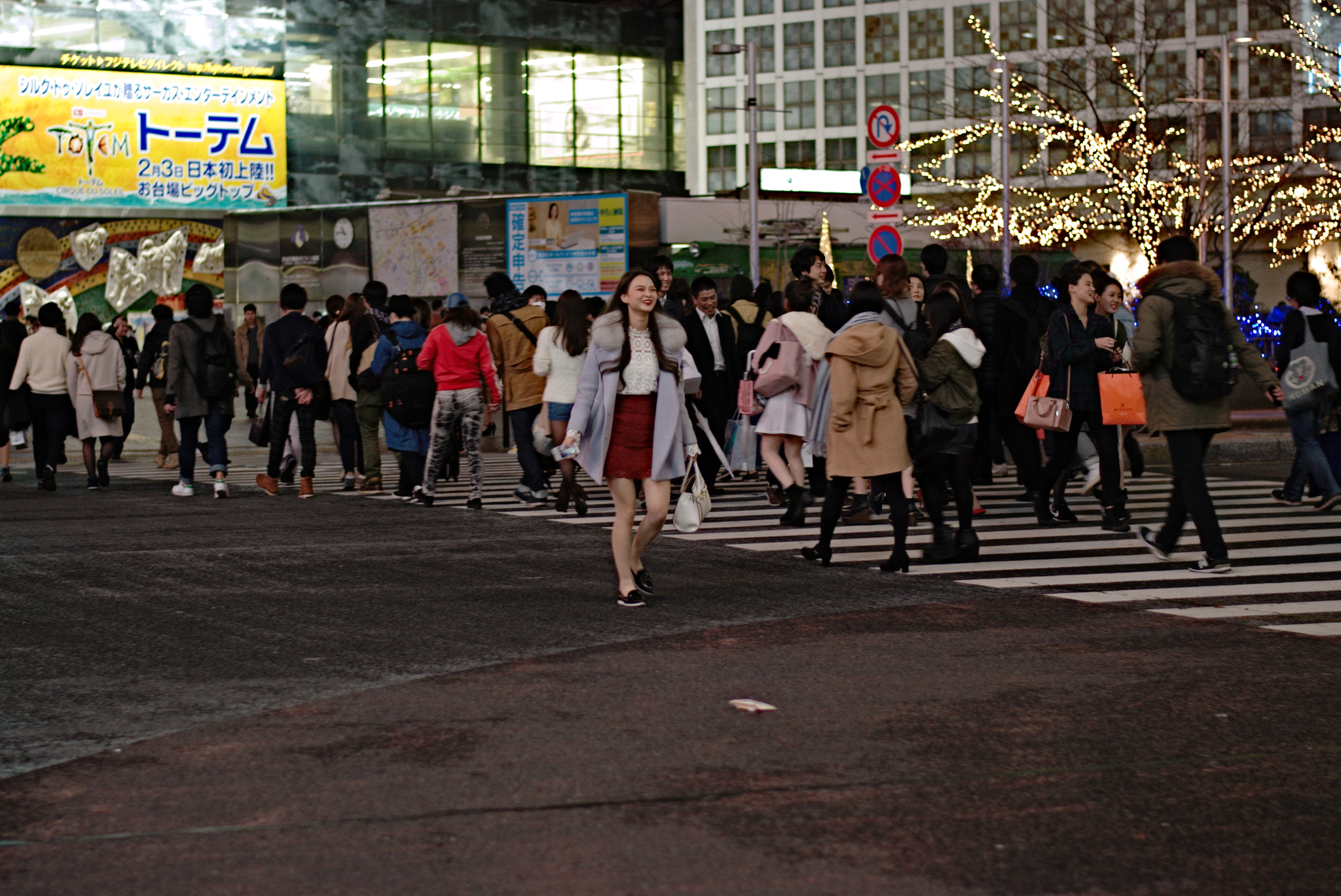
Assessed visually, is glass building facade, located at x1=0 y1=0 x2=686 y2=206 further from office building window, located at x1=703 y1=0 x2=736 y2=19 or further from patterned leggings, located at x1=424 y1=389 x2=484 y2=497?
office building window, located at x1=703 y1=0 x2=736 y2=19

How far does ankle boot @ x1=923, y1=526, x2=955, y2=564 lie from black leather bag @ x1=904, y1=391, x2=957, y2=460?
52cm

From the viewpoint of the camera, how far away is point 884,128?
20.5 m

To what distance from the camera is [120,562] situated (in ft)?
36.4

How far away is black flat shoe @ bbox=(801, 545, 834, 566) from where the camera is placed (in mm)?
10547

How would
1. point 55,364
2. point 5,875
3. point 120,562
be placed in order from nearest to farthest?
point 5,875, point 120,562, point 55,364

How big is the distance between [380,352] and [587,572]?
6297mm

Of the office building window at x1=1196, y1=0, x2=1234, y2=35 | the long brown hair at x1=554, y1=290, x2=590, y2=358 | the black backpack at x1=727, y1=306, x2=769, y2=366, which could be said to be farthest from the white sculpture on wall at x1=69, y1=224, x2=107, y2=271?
the office building window at x1=1196, y1=0, x2=1234, y2=35

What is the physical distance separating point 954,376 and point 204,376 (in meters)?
8.10

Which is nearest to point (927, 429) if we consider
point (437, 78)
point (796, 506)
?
point (796, 506)

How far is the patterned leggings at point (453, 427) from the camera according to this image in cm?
1466

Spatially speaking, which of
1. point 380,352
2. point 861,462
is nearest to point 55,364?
point 380,352

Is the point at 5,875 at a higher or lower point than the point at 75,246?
lower

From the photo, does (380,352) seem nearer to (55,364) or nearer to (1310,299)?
(55,364)

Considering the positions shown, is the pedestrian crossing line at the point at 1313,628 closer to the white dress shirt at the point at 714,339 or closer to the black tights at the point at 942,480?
the black tights at the point at 942,480
